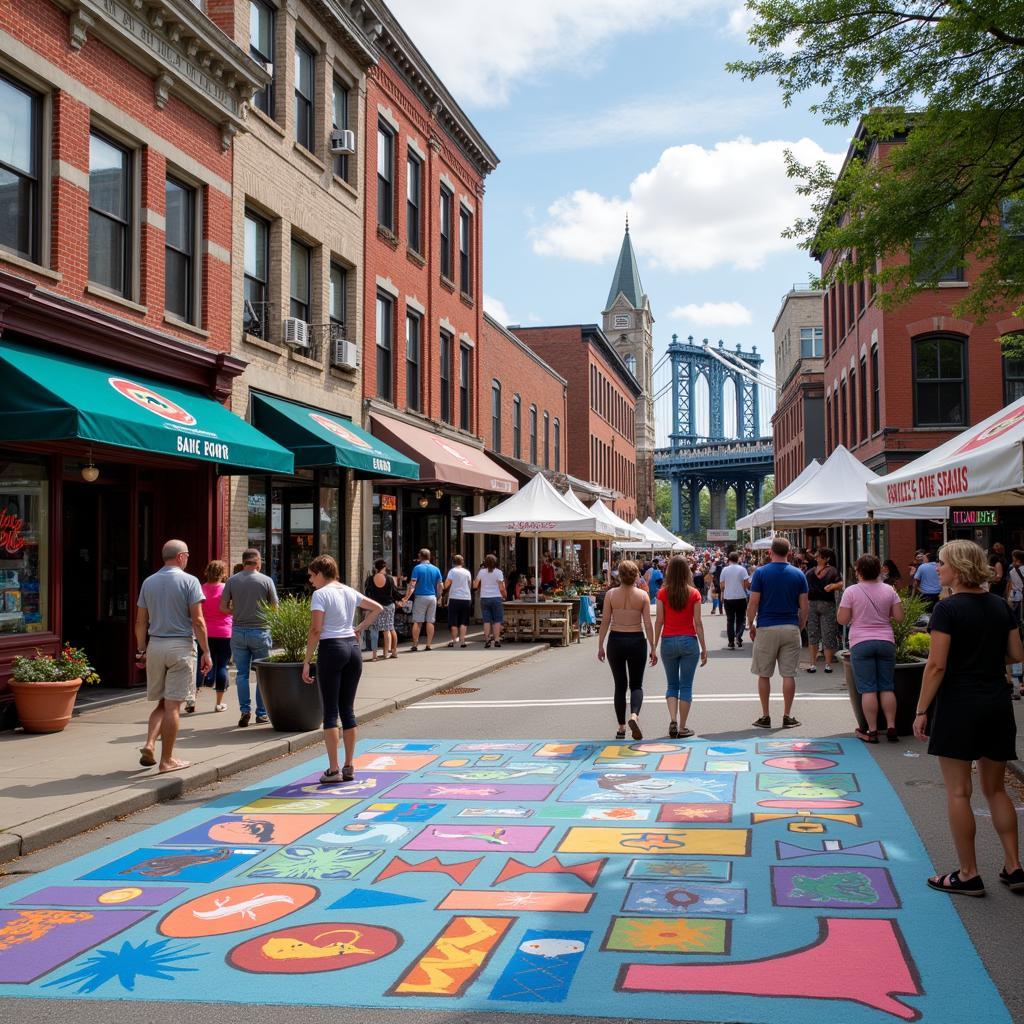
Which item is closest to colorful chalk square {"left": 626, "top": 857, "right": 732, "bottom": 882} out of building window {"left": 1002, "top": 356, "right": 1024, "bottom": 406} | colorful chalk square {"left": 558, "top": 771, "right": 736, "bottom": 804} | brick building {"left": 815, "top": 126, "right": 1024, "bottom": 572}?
colorful chalk square {"left": 558, "top": 771, "right": 736, "bottom": 804}

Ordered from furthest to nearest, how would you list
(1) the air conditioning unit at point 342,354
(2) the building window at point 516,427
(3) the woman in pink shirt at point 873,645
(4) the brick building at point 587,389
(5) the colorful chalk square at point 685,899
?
(4) the brick building at point 587,389, (2) the building window at point 516,427, (1) the air conditioning unit at point 342,354, (3) the woman in pink shirt at point 873,645, (5) the colorful chalk square at point 685,899

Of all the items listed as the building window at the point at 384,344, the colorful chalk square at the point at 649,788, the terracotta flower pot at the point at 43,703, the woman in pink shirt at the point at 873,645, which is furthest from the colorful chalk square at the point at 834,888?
the building window at the point at 384,344

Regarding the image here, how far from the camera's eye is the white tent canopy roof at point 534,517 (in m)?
22.1

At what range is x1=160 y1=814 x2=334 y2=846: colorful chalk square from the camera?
7207 millimetres

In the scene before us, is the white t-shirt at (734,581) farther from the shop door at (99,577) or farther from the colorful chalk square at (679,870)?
the colorful chalk square at (679,870)

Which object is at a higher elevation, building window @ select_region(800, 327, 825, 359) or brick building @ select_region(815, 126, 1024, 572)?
building window @ select_region(800, 327, 825, 359)

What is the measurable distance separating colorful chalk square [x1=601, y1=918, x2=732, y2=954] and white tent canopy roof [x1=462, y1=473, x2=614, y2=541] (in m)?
16.6

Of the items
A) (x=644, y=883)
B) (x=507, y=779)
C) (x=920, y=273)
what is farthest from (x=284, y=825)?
(x=920, y=273)

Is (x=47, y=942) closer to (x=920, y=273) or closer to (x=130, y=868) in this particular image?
(x=130, y=868)

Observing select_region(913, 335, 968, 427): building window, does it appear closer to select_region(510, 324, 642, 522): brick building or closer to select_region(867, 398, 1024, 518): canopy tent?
select_region(867, 398, 1024, 518): canopy tent

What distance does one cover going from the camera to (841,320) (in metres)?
39.3

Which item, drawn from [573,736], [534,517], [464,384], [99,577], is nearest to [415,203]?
[464,384]

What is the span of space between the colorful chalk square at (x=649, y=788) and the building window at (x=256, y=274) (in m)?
10.8

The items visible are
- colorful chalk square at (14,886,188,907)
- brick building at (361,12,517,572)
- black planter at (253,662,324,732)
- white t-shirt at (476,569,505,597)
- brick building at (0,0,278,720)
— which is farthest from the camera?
brick building at (361,12,517,572)
